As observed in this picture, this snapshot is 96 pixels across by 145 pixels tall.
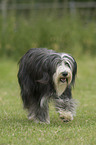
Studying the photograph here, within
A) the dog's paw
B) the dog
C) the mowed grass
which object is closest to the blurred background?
the mowed grass

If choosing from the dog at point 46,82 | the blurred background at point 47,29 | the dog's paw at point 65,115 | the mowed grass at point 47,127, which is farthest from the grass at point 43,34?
the dog's paw at point 65,115

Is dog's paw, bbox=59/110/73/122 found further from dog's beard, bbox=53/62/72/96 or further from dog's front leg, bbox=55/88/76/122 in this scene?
dog's beard, bbox=53/62/72/96

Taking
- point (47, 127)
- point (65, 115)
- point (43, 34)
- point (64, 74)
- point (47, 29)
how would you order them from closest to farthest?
point (64, 74)
point (47, 127)
point (65, 115)
point (43, 34)
point (47, 29)

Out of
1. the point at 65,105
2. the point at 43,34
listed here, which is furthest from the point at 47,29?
the point at 65,105

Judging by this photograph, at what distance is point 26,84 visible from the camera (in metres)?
5.83

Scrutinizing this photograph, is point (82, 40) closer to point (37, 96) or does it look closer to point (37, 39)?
point (37, 39)

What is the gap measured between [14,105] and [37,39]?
7823 mm

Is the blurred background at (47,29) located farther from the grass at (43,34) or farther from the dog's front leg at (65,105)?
the dog's front leg at (65,105)

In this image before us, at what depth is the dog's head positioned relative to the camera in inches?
207

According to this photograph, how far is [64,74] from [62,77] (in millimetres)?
60

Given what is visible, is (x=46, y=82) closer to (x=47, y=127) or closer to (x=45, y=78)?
(x=45, y=78)

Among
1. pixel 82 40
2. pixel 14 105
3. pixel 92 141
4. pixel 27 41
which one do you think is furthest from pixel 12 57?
pixel 92 141

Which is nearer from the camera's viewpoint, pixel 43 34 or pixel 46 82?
pixel 46 82

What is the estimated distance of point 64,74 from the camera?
5.25 meters
